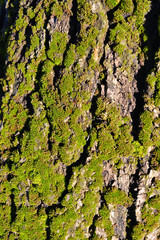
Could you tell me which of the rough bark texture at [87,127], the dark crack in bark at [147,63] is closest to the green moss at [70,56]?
the rough bark texture at [87,127]

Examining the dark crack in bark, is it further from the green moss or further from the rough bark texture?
the green moss

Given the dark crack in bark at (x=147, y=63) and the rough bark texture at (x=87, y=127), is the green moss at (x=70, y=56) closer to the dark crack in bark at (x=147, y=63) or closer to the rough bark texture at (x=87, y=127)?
the rough bark texture at (x=87, y=127)

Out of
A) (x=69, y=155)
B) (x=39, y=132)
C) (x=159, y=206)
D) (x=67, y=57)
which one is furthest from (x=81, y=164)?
(x=67, y=57)

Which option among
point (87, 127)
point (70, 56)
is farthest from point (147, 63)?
point (87, 127)

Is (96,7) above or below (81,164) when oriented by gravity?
above

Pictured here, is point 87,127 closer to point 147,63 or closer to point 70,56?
point 70,56

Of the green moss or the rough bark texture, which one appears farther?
the green moss

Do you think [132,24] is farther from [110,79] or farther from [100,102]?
[100,102]

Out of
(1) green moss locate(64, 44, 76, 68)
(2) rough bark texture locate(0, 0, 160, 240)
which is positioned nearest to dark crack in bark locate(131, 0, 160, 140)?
(2) rough bark texture locate(0, 0, 160, 240)

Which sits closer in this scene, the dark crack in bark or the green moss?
the dark crack in bark
